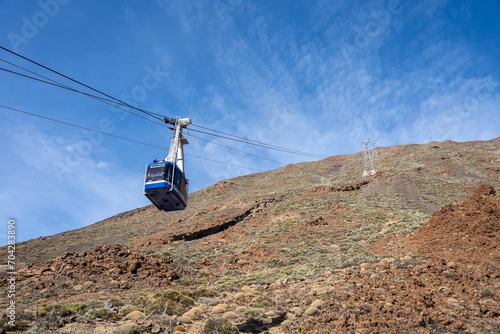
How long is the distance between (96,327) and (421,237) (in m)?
21.4

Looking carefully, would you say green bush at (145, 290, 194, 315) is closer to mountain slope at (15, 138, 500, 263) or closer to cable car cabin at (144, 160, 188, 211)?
cable car cabin at (144, 160, 188, 211)

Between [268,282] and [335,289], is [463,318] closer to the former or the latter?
[335,289]

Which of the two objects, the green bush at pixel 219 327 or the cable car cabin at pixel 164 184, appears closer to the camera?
the green bush at pixel 219 327

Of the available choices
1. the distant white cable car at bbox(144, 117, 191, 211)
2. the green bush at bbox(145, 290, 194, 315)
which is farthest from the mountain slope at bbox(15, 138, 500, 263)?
the green bush at bbox(145, 290, 194, 315)

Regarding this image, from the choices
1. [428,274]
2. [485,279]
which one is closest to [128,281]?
[428,274]

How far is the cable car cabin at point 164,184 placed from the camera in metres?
18.2

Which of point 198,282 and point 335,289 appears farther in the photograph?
point 198,282

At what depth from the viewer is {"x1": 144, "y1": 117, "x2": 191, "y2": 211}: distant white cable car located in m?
18.3

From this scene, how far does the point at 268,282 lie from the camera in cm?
1795

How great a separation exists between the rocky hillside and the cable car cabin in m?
5.41

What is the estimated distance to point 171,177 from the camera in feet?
61.1

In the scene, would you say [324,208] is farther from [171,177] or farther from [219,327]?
[219,327]

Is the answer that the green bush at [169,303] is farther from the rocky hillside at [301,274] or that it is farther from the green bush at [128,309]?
the green bush at [128,309]

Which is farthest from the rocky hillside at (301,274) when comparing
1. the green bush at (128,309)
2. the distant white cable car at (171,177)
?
the distant white cable car at (171,177)
